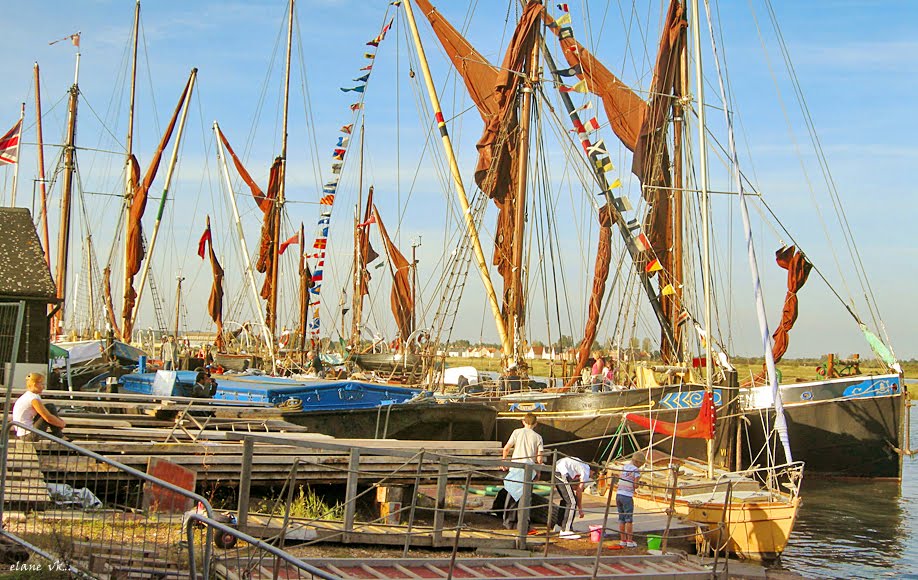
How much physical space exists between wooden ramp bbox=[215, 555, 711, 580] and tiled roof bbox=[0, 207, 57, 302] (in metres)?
11.1

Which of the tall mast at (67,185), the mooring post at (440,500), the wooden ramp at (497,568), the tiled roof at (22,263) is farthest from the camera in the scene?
the tall mast at (67,185)

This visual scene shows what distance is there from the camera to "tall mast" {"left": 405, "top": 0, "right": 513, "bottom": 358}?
33.1m

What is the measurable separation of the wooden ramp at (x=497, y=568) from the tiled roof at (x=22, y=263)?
11143 millimetres

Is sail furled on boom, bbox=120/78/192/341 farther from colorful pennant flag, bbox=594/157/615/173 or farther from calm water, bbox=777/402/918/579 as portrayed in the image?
calm water, bbox=777/402/918/579

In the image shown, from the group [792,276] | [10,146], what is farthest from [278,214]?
[792,276]

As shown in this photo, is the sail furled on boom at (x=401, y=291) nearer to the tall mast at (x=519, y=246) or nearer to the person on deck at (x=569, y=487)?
the tall mast at (x=519, y=246)

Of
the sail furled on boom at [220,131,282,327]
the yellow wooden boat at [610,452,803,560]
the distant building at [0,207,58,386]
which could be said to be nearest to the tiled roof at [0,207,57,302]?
the distant building at [0,207,58,386]

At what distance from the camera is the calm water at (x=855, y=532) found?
2038 cm

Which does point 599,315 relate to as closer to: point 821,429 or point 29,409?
point 821,429

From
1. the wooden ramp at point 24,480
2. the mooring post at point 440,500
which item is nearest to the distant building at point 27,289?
the wooden ramp at point 24,480

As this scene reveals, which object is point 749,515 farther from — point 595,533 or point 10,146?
point 10,146

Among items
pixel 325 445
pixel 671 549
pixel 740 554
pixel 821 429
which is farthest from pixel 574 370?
pixel 325 445

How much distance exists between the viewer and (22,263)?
20.3 meters

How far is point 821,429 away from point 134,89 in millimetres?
36255
